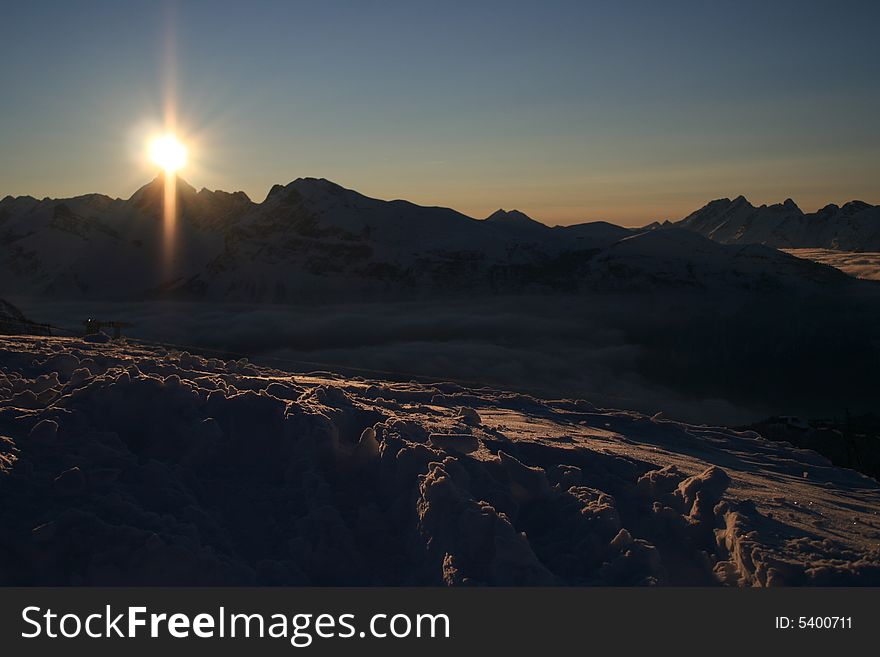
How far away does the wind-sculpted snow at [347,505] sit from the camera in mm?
9844

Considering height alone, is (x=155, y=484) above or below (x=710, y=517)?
above

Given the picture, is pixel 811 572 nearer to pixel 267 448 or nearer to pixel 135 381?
pixel 267 448

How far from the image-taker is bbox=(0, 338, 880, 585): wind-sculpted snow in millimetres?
9844

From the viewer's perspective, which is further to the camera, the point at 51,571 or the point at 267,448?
the point at 267,448

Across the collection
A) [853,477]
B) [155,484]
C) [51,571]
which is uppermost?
[155,484]

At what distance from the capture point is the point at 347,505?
459 inches

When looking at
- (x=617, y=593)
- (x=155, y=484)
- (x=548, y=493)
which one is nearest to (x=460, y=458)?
(x=548, y=493)

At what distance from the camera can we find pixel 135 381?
13148mm

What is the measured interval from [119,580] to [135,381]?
181 inches

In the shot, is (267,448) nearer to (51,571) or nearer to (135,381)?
(135,381)

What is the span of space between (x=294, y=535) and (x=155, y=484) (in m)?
2.22

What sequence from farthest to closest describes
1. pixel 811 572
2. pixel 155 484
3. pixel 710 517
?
1. pixel 710 517
2. pixel 155 484
3. pixel 811 572

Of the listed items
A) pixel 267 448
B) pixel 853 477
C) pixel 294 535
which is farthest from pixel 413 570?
pixel 853 477

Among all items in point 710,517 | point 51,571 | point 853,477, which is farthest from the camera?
point 853,477
